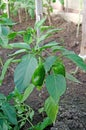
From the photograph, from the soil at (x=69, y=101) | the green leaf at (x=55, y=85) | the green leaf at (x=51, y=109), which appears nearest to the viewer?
the green leaf at (x=55, y=85)

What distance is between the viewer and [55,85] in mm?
986

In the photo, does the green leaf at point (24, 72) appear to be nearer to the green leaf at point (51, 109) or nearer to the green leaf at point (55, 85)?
the green leaf at point (55, 85)

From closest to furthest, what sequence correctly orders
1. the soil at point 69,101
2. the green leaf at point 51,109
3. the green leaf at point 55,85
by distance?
the green leaf at point 55,85 < the green leaf at point 51,109 < the soil at point 69,101

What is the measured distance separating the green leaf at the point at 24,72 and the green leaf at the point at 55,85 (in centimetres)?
7

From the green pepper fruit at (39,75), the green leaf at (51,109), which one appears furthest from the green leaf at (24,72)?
the green leaf at (51,109)

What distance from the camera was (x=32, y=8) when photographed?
2.57 meters

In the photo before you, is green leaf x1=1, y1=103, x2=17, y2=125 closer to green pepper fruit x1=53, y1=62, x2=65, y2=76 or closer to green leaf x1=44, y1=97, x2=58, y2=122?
green leaf x1=44, y1=97, x2=58, y2=122

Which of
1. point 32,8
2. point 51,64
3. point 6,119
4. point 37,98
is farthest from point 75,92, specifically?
point 32,8

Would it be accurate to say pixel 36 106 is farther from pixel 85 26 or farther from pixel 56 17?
pixel 56 17

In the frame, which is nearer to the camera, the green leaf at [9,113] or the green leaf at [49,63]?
the green leaf at [49,63]

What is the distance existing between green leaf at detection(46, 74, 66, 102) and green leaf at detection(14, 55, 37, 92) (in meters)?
0.07

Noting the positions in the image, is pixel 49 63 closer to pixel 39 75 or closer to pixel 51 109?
pixel 39 75

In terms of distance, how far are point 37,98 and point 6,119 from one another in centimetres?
48

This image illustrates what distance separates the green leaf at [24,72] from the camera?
3.19 ft
